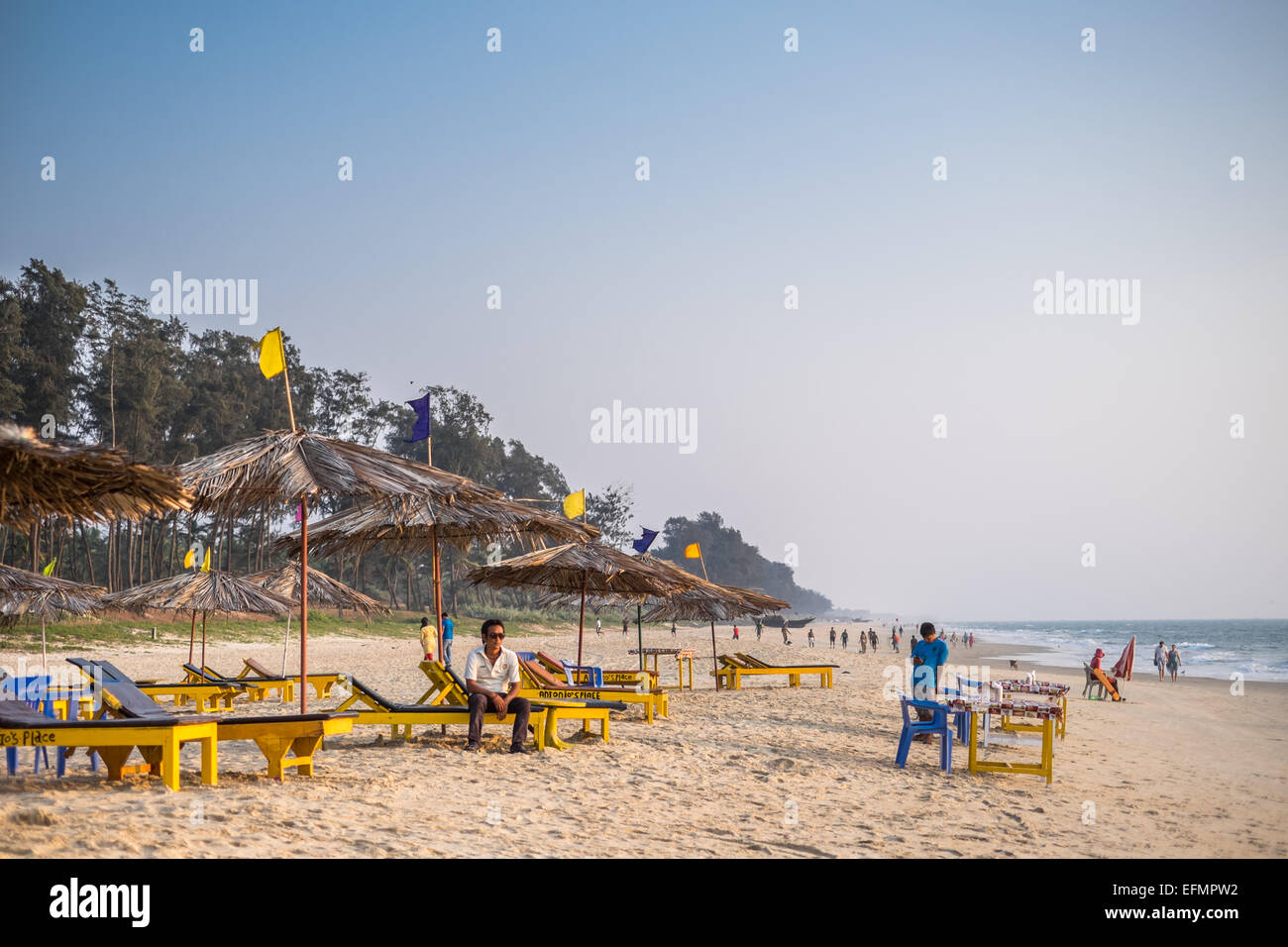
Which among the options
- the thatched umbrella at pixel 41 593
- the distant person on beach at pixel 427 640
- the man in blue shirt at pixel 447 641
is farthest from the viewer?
the distant person on beach at pixel 427 640

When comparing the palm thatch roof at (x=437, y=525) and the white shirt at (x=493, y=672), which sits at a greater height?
the palm thatch roof at (x=437, y=525)

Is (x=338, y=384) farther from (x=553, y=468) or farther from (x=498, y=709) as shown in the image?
(x=498, y=709)

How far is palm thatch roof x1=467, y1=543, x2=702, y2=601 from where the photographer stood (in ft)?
41.1

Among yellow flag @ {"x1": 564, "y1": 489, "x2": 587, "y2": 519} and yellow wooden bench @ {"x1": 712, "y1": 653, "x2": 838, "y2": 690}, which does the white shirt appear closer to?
yellow flag @ {"x1": 564, "y1": 489, "x2": 587, "y2": 519}

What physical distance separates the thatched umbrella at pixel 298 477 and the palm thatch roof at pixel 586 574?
3937mm

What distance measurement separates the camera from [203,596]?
47.5 feet

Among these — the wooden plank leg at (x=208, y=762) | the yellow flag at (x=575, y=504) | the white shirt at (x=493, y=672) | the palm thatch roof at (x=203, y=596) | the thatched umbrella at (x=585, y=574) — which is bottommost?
the wooden plank leg at (x=208, y=762)

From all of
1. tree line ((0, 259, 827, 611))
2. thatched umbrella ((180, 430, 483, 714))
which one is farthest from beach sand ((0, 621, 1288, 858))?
tree line ((0, 259, 827, 611))

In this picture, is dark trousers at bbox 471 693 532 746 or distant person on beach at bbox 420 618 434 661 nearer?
dark trousers at bbox 471 693 532 746

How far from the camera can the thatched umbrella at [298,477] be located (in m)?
7.85

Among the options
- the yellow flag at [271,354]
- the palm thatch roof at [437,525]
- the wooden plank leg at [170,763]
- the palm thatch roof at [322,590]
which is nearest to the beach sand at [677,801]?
the wooden plank leg at [170,763]

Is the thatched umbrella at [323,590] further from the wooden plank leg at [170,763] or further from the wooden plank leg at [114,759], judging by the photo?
the wooden plank leg at [170,763]

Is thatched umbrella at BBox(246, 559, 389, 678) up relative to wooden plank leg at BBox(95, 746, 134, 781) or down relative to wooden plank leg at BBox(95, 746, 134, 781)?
up

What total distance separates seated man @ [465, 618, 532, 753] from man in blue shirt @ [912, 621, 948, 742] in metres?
3.88
